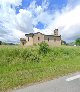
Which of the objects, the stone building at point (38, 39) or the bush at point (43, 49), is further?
the stone building at point (38, 39)

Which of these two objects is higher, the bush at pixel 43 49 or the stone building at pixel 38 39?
the stone building at pixel 38 39

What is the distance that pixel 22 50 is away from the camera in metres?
19.6

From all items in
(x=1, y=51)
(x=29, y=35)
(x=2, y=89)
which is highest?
(x=29, y=35)

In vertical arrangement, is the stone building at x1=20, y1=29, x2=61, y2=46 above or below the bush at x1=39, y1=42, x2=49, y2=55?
above

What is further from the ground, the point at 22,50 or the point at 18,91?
the point at 22,50

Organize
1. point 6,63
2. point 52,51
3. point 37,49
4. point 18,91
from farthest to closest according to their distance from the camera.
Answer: point 52,51, point 37,49, point 6,63, point 18,91

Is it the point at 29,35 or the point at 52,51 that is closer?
the point at 52,51

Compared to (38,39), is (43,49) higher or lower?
lower

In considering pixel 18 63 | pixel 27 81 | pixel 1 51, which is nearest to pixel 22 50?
pixel 1 51

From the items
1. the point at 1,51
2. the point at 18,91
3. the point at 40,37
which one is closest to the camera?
the point at 18,91

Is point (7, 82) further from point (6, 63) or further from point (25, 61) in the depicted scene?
point (25, 61)

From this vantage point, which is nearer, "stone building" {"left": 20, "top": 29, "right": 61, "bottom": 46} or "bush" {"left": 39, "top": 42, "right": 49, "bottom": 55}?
"bush" {"left": 39, "top": 42, "right": 49, "bottom": 55}

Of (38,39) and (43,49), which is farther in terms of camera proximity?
(38,39)

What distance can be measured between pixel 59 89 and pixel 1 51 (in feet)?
39.5
